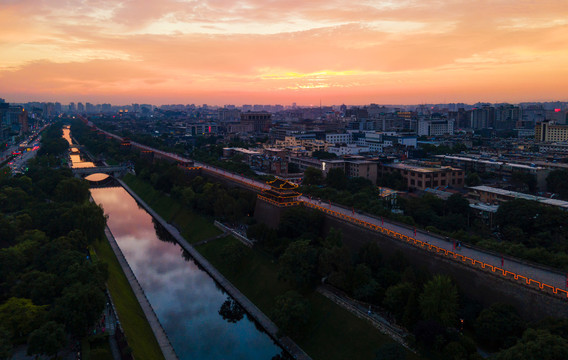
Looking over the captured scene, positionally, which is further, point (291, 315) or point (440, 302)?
point (291, 315)

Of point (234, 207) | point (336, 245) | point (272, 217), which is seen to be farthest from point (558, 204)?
point (234, 207)

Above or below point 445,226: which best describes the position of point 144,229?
below

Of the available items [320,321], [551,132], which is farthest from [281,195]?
[551,132]

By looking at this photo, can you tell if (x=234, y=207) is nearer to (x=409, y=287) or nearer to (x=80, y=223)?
(x=80, y=223)

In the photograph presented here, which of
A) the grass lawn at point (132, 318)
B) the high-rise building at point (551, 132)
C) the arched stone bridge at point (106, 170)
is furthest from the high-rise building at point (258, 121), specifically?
the grass lawn at point (132, 318)

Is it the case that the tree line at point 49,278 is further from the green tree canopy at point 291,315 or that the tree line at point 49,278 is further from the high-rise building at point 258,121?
the high-rise building at point 258,121

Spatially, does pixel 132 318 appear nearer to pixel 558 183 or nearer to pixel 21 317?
pixel 21 317
